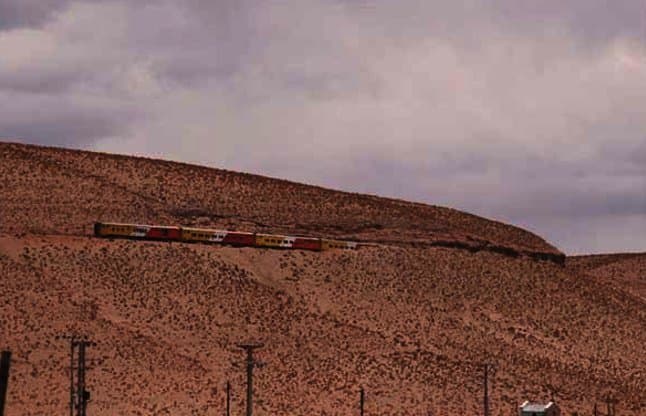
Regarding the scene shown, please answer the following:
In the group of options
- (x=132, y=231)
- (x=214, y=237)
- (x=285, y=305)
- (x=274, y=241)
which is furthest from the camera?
(x=274, y=241)

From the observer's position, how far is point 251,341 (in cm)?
9344

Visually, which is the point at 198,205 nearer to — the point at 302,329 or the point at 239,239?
the point at 239,239

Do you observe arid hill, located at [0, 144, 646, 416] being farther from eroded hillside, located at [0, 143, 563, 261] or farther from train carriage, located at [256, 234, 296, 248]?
train carriage, located at [256, 234, 296, 248]

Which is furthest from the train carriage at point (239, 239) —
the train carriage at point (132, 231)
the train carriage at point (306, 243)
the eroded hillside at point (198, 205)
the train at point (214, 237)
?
the eroded hillside at point (198, 205)

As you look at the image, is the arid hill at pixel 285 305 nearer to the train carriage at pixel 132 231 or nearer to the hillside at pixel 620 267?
the train carriage at pixel 132 231

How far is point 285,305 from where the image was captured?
329 feet

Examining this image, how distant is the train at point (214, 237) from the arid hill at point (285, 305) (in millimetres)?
611

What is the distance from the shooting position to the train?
103 metres

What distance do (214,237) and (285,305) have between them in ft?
28.1

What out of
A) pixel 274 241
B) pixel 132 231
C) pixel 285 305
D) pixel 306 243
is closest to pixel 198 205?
pixel 274 241

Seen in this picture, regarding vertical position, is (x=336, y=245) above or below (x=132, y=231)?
above

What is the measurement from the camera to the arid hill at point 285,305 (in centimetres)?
8731

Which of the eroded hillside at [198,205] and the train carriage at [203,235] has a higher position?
the eroded hillside at [198,205]

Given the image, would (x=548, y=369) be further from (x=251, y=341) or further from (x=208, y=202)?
(x=208, y=202)
